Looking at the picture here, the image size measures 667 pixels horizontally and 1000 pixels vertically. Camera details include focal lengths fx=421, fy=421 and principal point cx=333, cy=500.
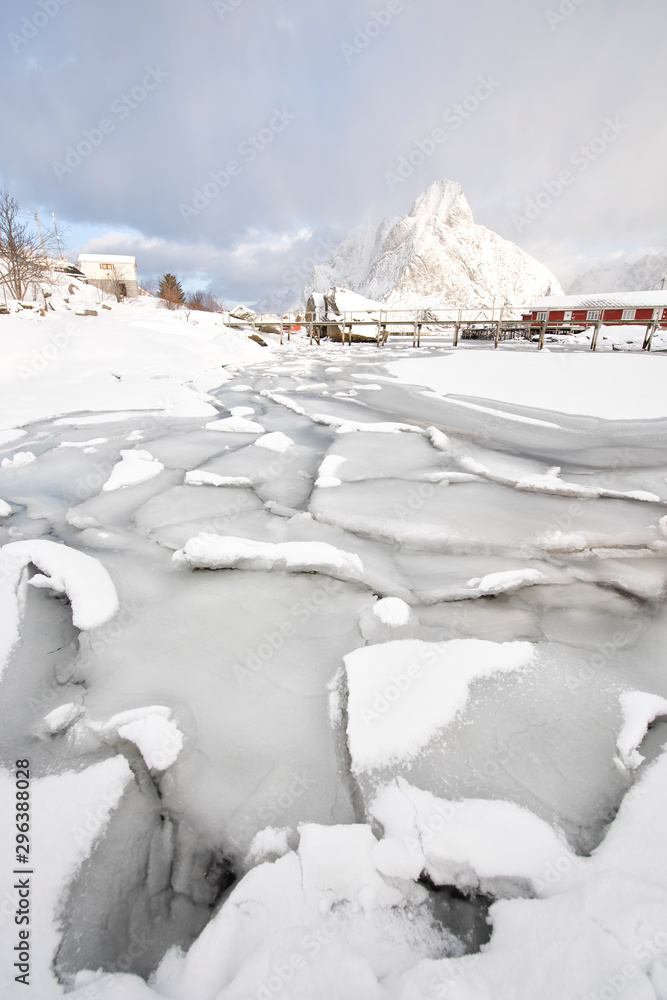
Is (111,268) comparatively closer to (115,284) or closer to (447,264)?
(115,284)

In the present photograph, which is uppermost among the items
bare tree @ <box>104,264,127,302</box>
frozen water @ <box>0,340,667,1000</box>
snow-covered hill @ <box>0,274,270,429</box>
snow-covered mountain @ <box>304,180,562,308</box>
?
snow-covered mountain @ <box>304,180,562,308</box>

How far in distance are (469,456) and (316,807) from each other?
240 centimetres

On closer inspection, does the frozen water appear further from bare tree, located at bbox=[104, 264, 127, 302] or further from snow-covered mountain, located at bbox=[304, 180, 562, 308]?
snow-covered mountain, located at bbox=[304, 180, 562, 308]

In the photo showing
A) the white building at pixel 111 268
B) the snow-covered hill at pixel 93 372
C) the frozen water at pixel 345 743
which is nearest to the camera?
the frozen water at pixel 345 743

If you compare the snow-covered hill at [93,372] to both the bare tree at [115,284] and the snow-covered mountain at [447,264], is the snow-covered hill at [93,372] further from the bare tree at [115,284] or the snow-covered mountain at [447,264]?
the snow-covered mountain at [447,264]

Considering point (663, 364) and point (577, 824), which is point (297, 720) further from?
point (663, 364)

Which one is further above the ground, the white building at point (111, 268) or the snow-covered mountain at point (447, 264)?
the snow-covered mountain at point (447, 264)

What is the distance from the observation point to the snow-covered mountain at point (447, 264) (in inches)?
2574

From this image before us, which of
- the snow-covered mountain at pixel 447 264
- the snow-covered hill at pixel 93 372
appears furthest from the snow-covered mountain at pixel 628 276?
the snow-covered hill at pixel 93 372

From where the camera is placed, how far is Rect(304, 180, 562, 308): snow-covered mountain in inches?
2574

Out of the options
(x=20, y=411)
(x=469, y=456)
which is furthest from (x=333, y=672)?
(x=20, y=411)

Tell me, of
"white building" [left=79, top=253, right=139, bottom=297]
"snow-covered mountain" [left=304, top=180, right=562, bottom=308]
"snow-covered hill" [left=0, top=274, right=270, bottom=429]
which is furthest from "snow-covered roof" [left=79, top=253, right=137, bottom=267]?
"snow-covered mountain" [left=304, top=180, right=562, bottom=308]

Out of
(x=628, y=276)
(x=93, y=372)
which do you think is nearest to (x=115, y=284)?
(x=93, y=372)

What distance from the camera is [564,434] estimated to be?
11.6ft
